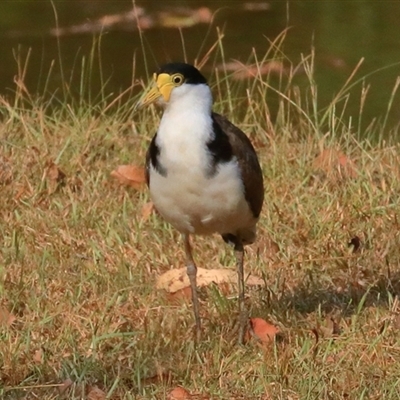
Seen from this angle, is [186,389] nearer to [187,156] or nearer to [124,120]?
[187,156]

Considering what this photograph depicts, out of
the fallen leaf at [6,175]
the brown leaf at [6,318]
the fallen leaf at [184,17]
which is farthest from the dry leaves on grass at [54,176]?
the fallen leaf at [184,17]

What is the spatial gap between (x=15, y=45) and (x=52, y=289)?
5.00 metres

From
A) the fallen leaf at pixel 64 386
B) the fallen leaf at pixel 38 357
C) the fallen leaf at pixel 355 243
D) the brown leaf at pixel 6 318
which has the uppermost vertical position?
the fallen leaf at pixel 64 386

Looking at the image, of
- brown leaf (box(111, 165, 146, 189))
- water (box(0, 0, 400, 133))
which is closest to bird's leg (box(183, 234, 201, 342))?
brown leaf (box(111, 165, 146, 189))

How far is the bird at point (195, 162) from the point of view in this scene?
4.57 meters

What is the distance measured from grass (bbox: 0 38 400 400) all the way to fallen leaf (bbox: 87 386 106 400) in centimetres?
2

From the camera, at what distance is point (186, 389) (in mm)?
4508

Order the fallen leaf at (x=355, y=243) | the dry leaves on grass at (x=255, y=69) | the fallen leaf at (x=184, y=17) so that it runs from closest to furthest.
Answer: the fallen leaf at (x=355, y=243)
the dry leaves on grass at (x=255, y=69)
the fallen leaf at (x=184, y=17)

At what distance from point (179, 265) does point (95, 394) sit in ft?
4.43

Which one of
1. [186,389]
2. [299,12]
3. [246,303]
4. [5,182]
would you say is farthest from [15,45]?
[186,389]

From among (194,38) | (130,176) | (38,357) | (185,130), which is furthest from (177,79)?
(194,38)

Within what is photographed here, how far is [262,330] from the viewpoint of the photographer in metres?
4.95

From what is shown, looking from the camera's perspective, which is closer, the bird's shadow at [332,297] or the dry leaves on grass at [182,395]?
the dry leaves on grass at [182,395]

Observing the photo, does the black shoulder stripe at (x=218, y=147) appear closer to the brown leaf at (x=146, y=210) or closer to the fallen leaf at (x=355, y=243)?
the fallen leaf at (x=355, y=243)
